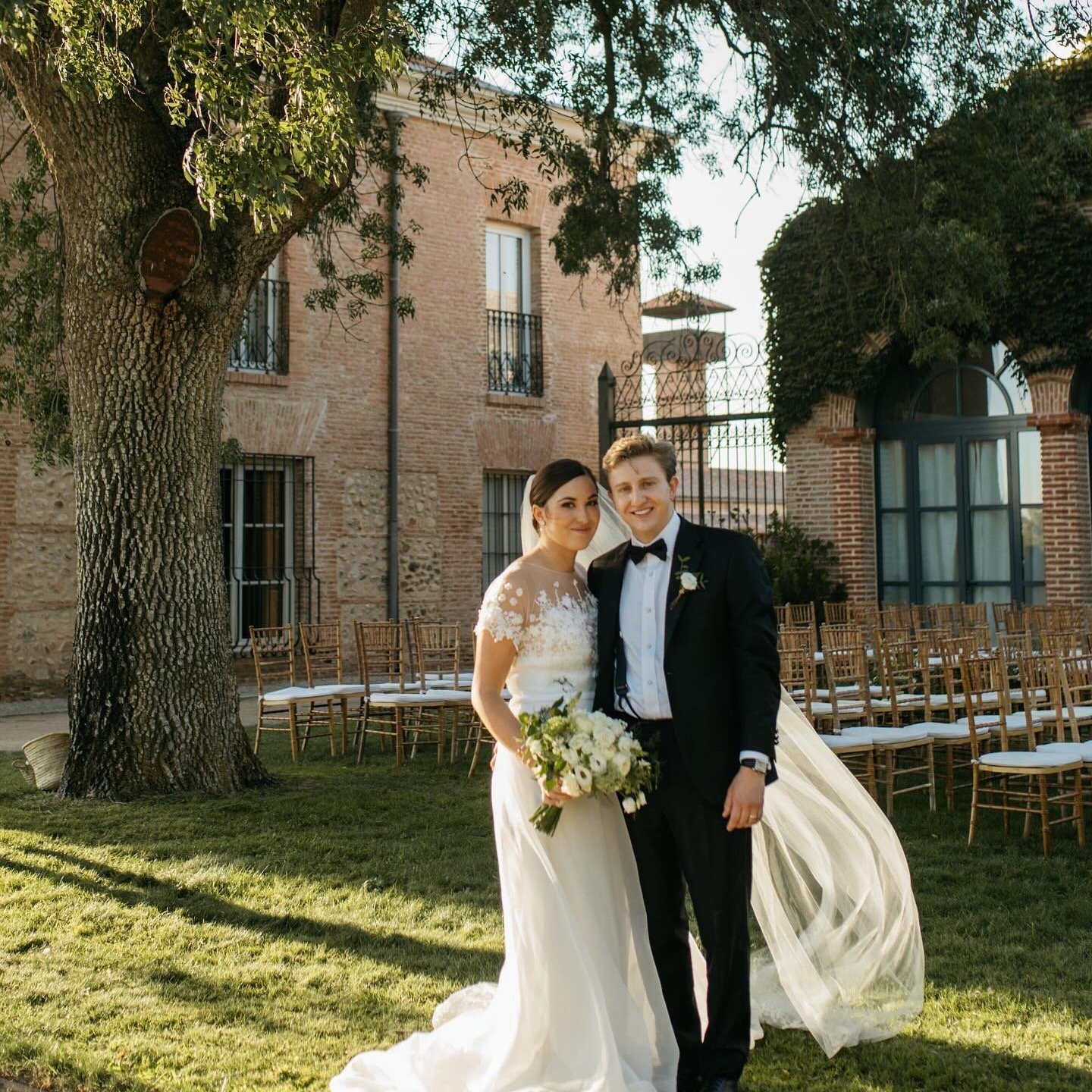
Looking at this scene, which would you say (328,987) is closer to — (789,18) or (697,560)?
(697,560)

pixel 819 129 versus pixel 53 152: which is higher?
pixel 819 129

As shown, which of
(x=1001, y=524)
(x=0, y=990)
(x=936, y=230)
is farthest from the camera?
(x=1001, y=524)

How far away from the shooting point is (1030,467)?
1480 centimetres

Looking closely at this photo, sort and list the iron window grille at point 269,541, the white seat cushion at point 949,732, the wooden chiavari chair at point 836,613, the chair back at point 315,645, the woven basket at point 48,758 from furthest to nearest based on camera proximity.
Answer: the iron window grille at point 269,541 → the wooden chiavari chair at point 836,613 → the chair back at point 315,645 → the woven basket at point 48,758 → the white seat cushion at point 949,732

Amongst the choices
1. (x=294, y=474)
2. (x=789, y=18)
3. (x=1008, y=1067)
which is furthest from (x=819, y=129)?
(x=294, y=474)

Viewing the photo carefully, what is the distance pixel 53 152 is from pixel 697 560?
5.98 meters

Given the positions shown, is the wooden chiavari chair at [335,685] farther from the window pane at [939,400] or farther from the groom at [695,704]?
the window pane at [939,400]

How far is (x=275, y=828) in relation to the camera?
7.16 meters

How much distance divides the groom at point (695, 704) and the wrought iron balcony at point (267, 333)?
12.7 m

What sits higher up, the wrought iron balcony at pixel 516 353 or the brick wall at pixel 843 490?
the wrought iron balcony at pixel 516 353

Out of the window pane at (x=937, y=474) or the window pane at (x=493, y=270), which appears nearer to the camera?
the window pane at (x=937, y=474)

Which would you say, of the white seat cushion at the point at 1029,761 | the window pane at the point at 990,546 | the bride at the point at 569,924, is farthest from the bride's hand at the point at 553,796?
the window pane at the point at 990,546

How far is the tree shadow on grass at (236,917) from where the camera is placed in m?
4.89

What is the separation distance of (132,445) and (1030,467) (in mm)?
10513
